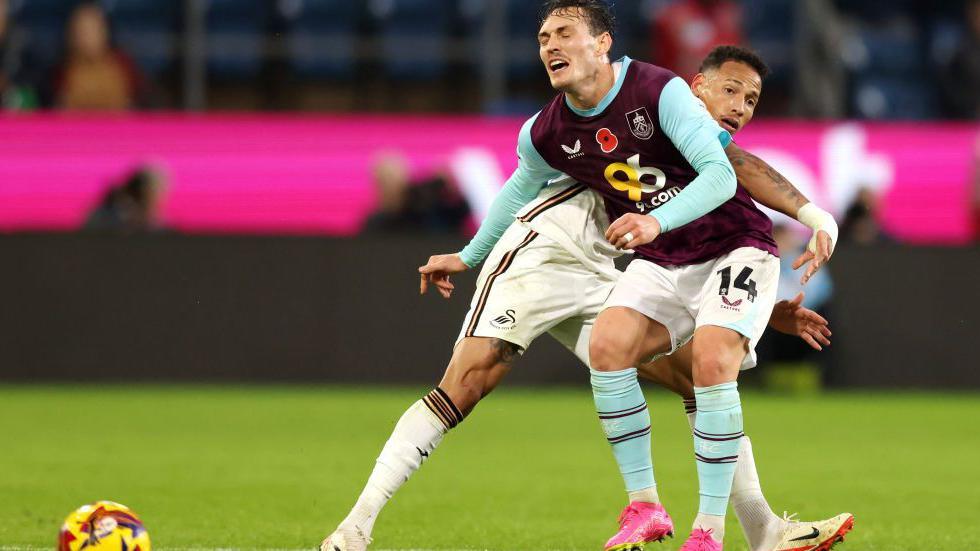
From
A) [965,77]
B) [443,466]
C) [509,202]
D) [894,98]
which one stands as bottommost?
[443,466]

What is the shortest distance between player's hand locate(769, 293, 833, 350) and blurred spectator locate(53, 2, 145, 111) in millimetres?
9052

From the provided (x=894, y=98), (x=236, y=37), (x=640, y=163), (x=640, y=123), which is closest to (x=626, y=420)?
(x=640, y=163)

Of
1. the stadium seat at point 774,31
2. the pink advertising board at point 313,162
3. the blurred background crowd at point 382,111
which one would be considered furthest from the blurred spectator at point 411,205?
the stadium seat at point 774,31

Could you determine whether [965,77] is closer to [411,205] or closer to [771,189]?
[411,205]

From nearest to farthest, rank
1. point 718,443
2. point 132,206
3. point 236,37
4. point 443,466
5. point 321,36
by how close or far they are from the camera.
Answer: point 718,443 < point 443,466 < point 132,206 < point 236,37 < point 321,36

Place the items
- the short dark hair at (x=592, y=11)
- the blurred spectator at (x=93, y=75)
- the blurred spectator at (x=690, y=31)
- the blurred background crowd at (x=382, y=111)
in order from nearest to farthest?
the short dark hair at (x=592, y=11)
the blurred background crowd at (x=382, y=111)
the blurred spectator at (x=93, y=75)
the blurred spectator at (x=690, y=31)

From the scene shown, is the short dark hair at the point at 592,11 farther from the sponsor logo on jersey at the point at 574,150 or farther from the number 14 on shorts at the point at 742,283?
the number 14 on shorts at the point at 742,283

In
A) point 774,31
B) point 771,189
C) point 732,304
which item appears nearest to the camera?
point 732,304

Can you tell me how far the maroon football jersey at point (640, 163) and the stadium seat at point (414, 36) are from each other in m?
9.13

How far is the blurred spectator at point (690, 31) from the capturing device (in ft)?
47.5

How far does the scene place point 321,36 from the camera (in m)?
14.9

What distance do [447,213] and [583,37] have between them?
25.2 feet

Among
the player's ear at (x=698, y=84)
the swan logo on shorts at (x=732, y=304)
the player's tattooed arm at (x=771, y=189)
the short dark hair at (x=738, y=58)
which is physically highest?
the short dark hair at (x=738, y=58)

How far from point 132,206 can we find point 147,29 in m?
2.47
